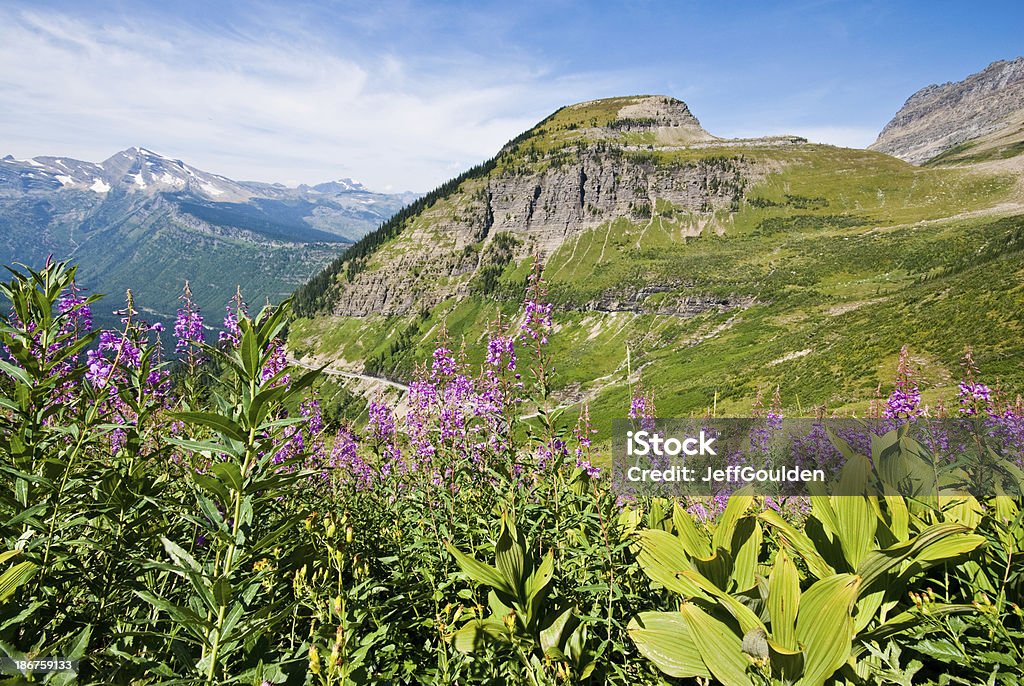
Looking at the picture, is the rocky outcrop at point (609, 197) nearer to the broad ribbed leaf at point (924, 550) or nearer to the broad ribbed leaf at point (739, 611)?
the broad ribbed leaf at point (924, 550)

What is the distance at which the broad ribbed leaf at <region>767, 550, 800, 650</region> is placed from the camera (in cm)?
219

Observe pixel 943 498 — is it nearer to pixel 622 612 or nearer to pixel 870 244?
pixel 622 612

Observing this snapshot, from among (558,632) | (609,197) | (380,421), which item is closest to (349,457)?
(380,421)

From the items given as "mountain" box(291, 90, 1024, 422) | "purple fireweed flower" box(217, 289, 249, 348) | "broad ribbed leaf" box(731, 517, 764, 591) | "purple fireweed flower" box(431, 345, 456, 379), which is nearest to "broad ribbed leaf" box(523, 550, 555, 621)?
"broad ribbed leaf" box(731, 517, 764, 591)

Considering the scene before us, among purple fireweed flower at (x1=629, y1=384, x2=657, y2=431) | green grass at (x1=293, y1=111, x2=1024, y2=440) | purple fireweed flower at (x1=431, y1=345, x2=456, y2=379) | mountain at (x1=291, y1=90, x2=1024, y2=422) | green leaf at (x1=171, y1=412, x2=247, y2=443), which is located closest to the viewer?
green leaf at (x1=171, y1=412, x2=247, y2=443)

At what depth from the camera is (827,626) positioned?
83.2 inches

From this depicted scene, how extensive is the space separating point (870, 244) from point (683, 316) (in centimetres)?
3939

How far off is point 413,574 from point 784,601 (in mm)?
2707

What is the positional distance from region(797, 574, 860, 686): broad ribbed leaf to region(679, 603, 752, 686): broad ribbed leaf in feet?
0.83

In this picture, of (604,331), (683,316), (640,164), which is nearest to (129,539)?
(683,316)

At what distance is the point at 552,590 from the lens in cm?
344

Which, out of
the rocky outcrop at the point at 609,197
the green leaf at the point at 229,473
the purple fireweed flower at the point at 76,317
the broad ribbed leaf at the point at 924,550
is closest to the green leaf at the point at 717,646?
the broad ribbed leaf at the point at 924,550

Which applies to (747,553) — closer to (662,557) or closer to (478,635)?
(662,557)

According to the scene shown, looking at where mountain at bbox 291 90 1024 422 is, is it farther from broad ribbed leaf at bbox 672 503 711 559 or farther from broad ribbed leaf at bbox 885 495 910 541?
broad ribbed leaf at bbox 885 495 910 541
